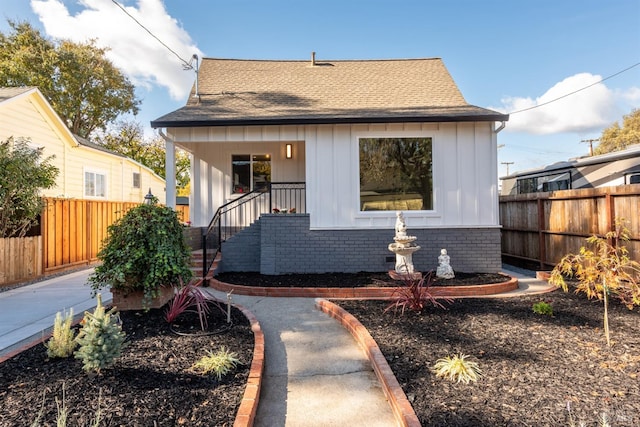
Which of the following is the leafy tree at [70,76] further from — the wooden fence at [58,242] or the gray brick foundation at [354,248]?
the gray brick foundation at [354,248]

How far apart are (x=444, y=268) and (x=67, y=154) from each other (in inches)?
572

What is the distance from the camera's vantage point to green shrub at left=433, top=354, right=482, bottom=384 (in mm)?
2840

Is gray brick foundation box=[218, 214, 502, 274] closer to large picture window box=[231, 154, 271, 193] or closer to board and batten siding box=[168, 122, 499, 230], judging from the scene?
board and batten siding box=[168, 122, 499, 230]

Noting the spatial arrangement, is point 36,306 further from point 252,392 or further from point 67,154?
point 67,154

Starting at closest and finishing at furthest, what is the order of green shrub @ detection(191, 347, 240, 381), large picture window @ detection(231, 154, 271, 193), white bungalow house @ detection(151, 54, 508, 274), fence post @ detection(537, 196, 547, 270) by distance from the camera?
green shrub @ detection(191, 347, 240, 381)
white bungalow house @ detection(151, 54, 508, 274)
fence post @ detection(537, 196, 547, 270)
large picture window @ detection(231, 154, 271, 193)

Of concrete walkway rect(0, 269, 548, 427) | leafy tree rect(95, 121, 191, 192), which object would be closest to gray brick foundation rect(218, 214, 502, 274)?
concrete walkway rect(0, 269, 548, 427)

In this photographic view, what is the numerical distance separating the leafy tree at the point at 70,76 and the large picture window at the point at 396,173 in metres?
23.4

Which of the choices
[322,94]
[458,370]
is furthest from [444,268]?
[322,94]

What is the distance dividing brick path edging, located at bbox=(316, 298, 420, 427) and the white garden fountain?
232 cm

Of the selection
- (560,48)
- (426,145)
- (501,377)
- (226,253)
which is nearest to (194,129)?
(226,253)

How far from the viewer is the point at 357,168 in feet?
24.9

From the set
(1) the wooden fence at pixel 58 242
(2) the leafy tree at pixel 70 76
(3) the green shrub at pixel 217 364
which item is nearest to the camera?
(3) the green shrub at pixel 217 364

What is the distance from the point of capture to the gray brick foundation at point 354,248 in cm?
747

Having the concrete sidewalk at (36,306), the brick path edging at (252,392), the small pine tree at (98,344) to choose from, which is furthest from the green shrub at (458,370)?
the concrete sidewalk at (36,306)
